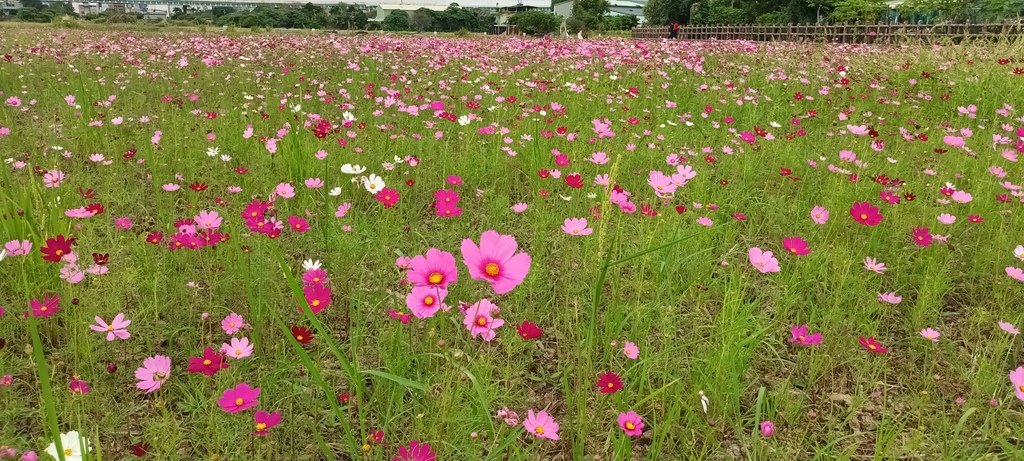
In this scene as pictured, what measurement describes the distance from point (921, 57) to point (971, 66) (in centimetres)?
81

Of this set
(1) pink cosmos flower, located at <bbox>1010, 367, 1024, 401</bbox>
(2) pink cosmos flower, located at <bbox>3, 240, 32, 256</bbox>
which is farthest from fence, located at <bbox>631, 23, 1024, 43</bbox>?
(2) pink cosmos flower, located at <bbox>3, 240, 32, 256</bbox>

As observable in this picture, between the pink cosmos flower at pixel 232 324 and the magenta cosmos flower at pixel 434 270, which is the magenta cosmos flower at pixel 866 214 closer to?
Result: the magenta cosmos flower at pixel 434 270

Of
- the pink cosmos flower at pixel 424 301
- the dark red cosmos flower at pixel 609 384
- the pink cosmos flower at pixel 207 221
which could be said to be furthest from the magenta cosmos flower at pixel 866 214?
the pink cosmos flower at pixel 207 221

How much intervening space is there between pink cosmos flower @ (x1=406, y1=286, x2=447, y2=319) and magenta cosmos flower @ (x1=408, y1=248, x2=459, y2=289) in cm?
4

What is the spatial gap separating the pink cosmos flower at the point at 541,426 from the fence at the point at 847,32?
8.34 metres

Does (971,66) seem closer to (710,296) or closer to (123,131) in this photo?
(710,296)

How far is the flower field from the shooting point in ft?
4.02

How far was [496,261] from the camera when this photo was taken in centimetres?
99

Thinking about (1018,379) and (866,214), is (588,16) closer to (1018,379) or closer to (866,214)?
(866,214)

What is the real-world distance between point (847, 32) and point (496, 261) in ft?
66.3

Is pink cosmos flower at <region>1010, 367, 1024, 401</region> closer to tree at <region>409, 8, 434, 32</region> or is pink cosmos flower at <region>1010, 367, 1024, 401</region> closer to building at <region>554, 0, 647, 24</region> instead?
tree at <region>409, 8, 434, 32</region>

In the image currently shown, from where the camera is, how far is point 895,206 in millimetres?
2420

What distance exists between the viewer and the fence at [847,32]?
399 inches

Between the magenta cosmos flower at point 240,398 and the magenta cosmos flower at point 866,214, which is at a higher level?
the magenta cosmos flower at point 866,214
